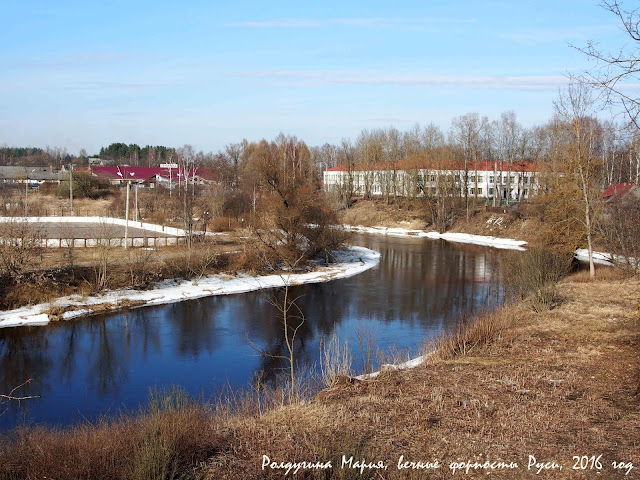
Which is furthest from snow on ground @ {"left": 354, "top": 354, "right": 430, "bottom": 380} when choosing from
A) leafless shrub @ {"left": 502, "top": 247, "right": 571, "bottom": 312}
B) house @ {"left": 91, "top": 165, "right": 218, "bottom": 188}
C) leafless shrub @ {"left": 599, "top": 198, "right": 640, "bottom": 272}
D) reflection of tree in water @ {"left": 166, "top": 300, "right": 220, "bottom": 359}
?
house @ {"left": 91, "top": 165, "right": 218, "bottom": 188}

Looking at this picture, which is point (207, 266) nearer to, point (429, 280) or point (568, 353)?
point (429, 280)

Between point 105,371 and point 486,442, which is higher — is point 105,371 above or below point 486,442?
below

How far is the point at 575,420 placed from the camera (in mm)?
7586

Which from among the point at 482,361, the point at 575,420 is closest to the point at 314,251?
the point at 482,361

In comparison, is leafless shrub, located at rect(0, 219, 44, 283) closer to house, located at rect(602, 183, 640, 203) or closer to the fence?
the fence

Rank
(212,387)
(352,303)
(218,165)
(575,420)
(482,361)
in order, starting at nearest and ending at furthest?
(575,420) → (482,361) → (212,387) → (352,303) → (218,165)

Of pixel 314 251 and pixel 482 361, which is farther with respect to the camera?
pixel 314 251

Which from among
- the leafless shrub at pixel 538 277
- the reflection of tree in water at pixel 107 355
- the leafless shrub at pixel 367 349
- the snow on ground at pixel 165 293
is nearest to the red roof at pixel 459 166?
the snow on ground at pixel 165 293

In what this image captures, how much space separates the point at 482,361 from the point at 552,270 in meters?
7.17

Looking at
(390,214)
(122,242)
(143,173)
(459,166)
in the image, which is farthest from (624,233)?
(143,173)

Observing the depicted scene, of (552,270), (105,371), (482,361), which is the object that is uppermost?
(552,270)

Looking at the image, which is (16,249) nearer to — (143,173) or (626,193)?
(626,193)

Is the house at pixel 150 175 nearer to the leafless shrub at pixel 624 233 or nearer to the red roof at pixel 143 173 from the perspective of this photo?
the red roof at pixel 143 173

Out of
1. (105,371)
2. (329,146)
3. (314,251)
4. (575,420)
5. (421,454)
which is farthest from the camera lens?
(329,146)
